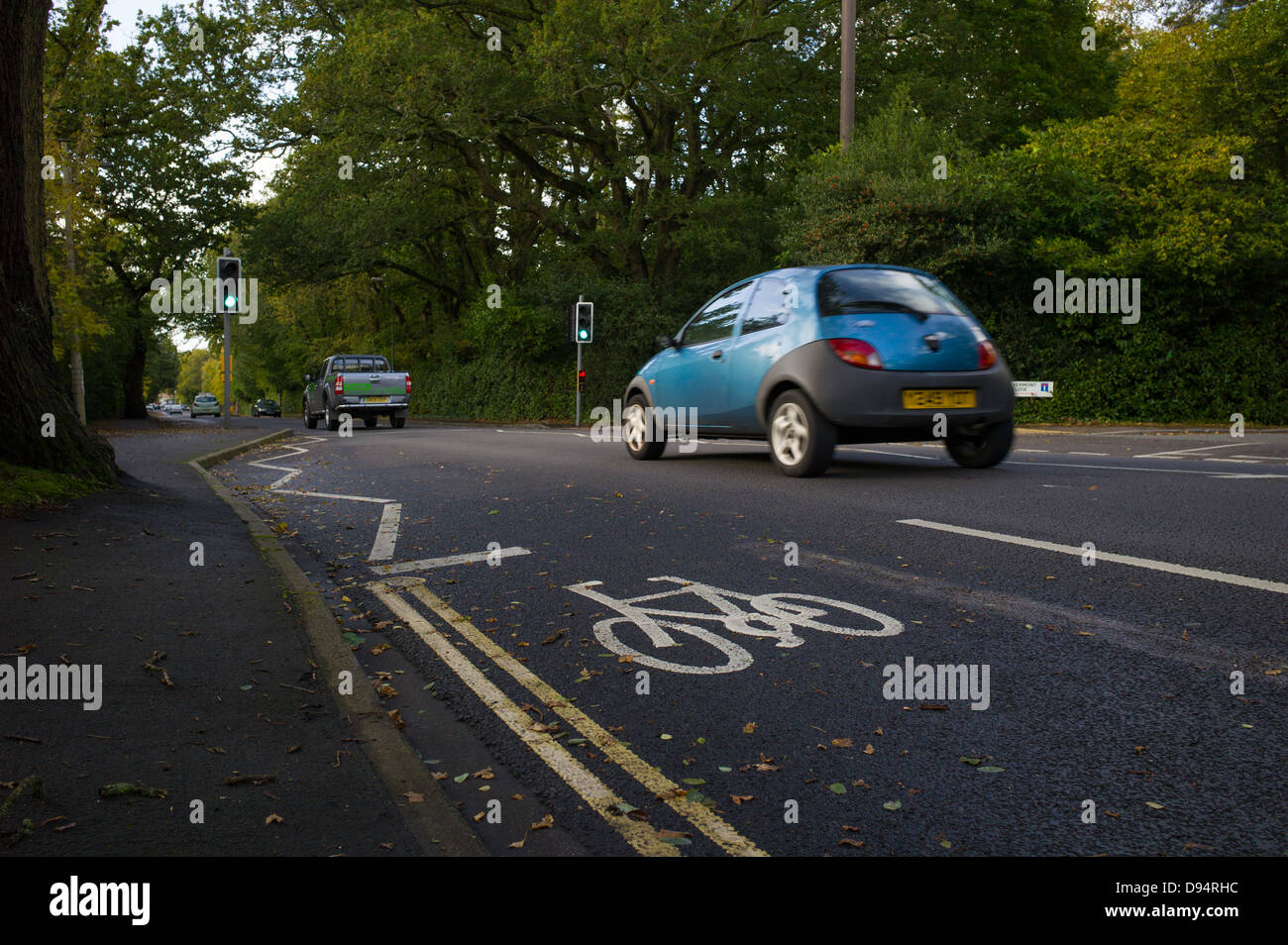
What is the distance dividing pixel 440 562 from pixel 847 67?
19.5 meters

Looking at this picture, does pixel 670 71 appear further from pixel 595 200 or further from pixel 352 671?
pixel 352 671

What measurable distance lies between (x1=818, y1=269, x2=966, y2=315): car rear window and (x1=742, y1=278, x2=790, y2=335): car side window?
47cm

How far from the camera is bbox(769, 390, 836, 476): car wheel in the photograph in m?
9.81

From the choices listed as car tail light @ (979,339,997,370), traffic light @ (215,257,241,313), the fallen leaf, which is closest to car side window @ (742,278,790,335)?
car tail light @ (979,339,997,370)

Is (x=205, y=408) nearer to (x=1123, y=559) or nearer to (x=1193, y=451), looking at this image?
(x=1193, y=451)

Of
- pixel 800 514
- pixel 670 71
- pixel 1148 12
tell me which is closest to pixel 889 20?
pixel 670 71

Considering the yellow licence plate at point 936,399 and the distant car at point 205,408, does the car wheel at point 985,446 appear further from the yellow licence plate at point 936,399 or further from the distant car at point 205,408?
the distant car at point 205,408

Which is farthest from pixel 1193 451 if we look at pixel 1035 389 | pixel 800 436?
pixel 800 436

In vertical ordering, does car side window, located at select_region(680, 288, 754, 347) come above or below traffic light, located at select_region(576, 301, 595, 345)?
below

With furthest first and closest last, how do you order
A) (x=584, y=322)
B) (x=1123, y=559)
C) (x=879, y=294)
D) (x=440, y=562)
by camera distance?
(x=584, y=322) → (x=879, y=294) → (x=440, y=562) → (x=1123, y=559)

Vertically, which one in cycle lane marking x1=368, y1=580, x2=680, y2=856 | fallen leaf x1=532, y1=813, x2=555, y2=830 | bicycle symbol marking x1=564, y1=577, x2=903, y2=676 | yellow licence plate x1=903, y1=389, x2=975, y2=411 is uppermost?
yellow licence plate x1=903, y1=389, x2=975, y2=411

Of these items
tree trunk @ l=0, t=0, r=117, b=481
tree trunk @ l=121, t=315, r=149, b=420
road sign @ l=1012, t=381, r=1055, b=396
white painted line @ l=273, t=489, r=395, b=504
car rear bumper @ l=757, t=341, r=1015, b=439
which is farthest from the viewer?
tree trunk @ l=121, t=315, r=149, b=420

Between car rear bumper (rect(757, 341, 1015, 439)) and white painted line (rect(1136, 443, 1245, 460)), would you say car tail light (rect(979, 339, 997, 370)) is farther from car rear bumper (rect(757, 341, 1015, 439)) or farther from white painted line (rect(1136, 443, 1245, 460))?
white painted line (rect(1136, 443, 1245, 460))

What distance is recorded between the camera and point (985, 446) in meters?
10.6
